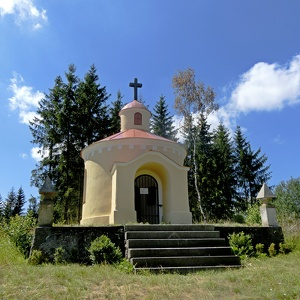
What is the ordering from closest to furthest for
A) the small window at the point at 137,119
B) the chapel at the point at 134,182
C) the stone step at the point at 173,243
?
the stone step at the point at 173,243
the chapel at the point at 134,182
the small window at the point at 137,119

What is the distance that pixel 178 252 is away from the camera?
748 centimetres

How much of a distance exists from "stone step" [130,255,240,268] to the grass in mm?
577

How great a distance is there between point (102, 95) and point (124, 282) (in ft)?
69.7

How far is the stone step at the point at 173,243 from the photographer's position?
7660 mm

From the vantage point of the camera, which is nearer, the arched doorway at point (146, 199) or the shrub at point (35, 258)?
the shrub at point (35, 258)

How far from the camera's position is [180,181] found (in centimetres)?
1195

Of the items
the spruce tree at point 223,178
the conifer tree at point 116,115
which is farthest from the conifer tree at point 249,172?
the conifer tree at point 116,115

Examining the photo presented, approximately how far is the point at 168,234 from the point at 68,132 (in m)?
16.5

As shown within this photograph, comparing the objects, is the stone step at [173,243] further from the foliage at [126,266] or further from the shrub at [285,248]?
the shrub at [285,248]

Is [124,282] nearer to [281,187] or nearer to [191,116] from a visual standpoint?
[191,116]

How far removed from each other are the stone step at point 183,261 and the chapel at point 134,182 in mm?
3857

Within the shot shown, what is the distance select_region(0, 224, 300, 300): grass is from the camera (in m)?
4.68

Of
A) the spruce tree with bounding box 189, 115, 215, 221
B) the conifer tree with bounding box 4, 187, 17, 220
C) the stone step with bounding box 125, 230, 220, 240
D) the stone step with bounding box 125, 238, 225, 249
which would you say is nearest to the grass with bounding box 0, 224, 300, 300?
the stone step with bounding box 125, 238, 225, 249

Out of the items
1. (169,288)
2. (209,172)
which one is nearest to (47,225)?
(169,288)
